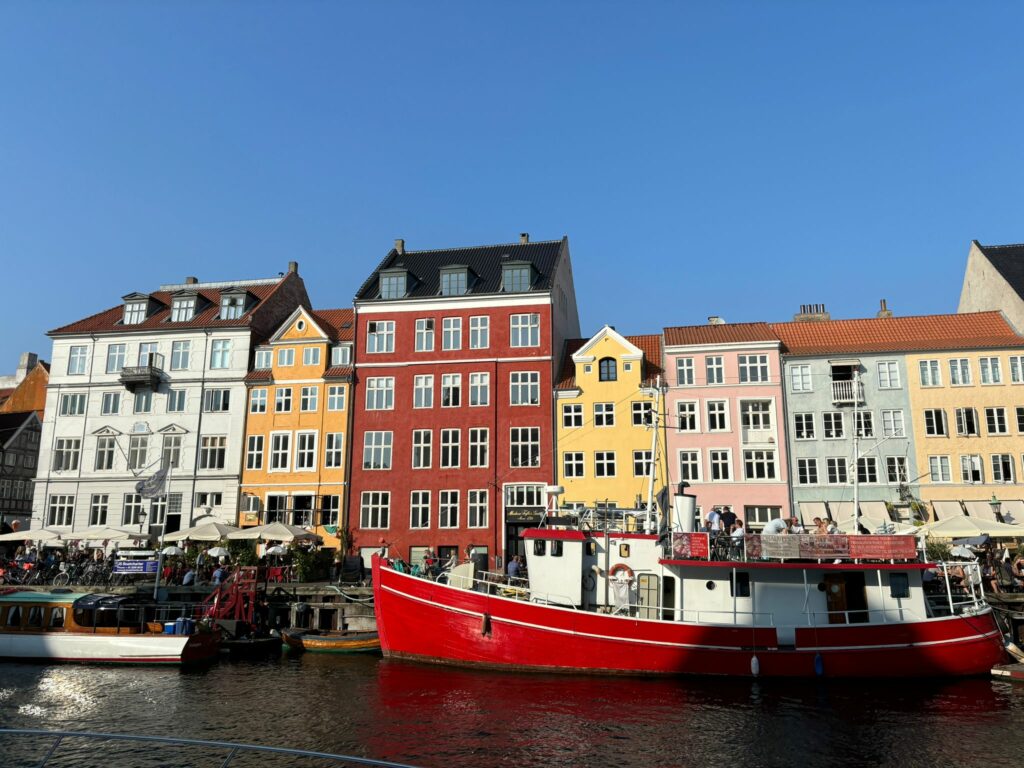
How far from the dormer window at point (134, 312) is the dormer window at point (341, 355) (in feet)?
42.2

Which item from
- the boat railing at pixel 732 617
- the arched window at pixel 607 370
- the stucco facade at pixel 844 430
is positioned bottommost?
the boat railing at pixel 732 617

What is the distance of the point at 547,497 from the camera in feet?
131

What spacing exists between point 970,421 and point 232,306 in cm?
4108

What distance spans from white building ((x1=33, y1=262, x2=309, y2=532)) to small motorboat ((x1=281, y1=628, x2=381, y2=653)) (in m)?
14.7

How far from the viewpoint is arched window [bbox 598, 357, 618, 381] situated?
42.6 meters

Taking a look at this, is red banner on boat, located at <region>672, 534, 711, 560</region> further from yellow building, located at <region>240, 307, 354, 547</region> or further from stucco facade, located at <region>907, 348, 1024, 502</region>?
yellow building, located at <region>240, 307, 354, 547</region>

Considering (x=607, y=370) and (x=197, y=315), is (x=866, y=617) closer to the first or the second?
(x=607, y=370)

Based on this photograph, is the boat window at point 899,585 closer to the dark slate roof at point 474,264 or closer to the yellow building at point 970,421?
the yellow building at point 970,421

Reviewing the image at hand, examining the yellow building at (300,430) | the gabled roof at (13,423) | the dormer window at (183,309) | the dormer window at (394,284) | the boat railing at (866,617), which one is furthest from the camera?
the gabled roof at (13,423)

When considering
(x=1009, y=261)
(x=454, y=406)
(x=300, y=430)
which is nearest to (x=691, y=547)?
(x=454, y=406)

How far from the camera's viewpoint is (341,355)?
46.3 meters

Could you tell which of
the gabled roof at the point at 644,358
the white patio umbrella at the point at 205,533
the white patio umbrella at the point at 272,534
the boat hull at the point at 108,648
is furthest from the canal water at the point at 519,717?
the gabled roof at the point at 644,358

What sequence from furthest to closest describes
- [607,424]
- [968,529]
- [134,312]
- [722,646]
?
1. [134,312]
2. [607,424]
3. [968,529]
4. [722,646]

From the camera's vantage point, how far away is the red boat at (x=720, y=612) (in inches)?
967
